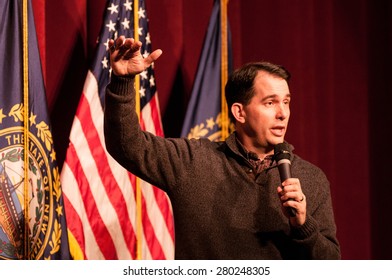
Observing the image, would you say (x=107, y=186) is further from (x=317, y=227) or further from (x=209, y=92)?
(x=317, y=227)

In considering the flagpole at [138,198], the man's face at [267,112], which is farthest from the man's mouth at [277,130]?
the flagpole at [138,198]

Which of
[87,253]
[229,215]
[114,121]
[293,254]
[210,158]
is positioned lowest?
[87,253]

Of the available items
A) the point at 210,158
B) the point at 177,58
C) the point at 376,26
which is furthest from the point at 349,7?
the point at 210,158

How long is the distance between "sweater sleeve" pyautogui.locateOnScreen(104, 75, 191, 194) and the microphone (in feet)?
1.04

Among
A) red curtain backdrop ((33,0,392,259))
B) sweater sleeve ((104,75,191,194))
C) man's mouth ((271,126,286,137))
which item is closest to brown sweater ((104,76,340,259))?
sweater sleeve ((104,75,191,194))

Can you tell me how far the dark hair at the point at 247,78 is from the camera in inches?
79.9

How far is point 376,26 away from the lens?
3486 millimetres

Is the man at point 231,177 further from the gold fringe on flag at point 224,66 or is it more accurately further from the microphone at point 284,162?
the gold fringe on flag at point 224,66

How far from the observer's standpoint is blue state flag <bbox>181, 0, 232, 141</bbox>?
300cm

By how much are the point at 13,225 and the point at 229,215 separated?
97 cm

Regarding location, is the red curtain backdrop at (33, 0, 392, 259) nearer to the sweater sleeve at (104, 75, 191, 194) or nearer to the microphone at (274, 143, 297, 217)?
→ the sweater sleeve at (104, 75, 191, 194)

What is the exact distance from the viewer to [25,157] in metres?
2.44

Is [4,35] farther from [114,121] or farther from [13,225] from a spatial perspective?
[114,121]
